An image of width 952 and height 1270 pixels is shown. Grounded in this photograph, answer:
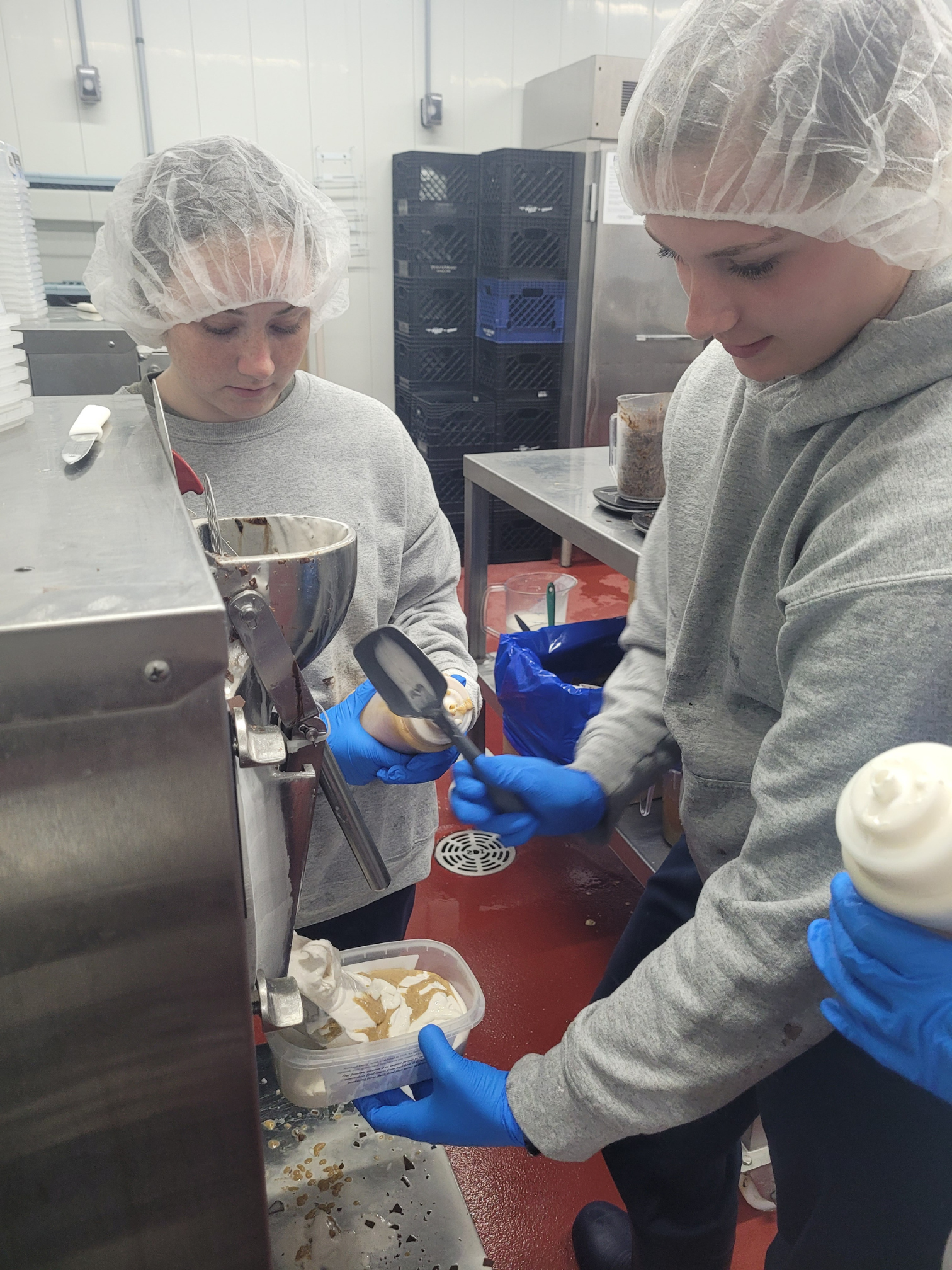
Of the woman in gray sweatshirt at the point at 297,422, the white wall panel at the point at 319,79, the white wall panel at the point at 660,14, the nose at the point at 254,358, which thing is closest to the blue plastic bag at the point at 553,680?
the woman in gray sweatshirt at the point at 297,422

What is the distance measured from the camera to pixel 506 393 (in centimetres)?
400

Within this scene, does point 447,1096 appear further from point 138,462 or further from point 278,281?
point 278,281

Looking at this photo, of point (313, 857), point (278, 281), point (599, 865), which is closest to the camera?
point (278, 281)

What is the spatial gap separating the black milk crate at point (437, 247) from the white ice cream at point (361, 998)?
139 inches

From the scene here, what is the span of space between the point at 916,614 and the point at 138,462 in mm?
573

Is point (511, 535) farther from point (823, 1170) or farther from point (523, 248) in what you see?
point (823, 1170)

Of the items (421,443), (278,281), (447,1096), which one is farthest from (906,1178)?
(421,443)

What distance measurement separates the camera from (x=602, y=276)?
3830 millimetres

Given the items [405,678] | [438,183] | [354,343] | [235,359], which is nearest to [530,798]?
[405,678]

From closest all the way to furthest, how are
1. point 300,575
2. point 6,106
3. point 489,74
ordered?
point 300,575, point 6,106, point 489,74

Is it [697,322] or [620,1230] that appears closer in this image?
[697,322]

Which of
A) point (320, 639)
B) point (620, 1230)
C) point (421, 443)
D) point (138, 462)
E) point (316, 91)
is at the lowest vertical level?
point (620, 1230)

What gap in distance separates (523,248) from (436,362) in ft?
2.16

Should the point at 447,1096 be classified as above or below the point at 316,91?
below
